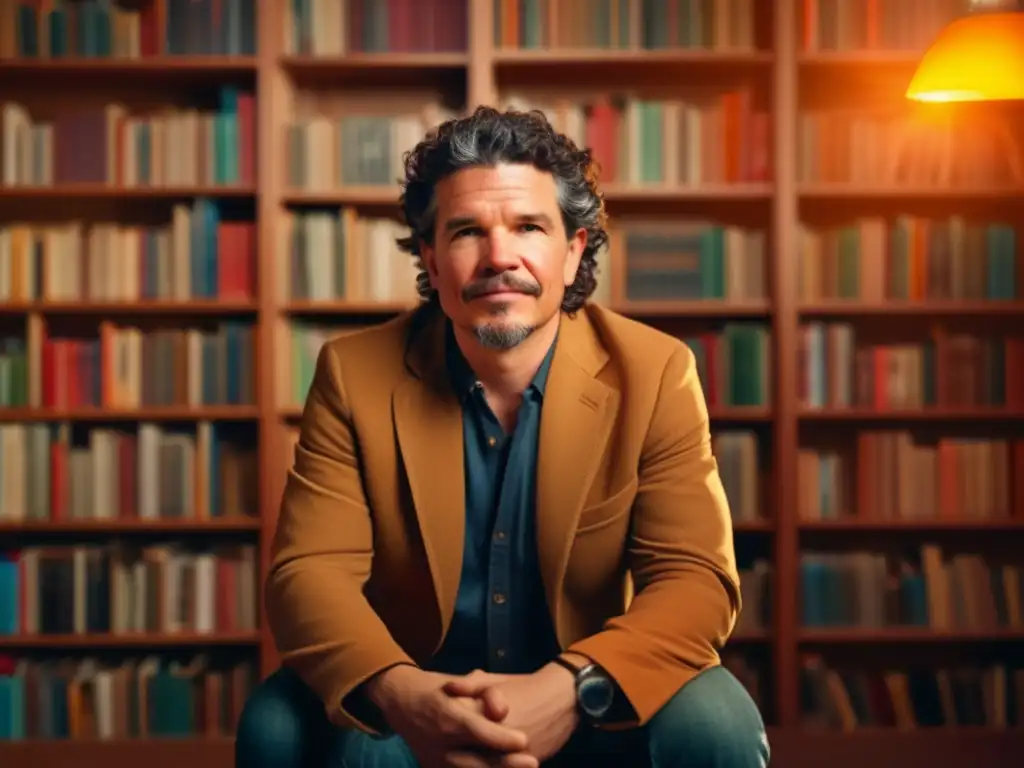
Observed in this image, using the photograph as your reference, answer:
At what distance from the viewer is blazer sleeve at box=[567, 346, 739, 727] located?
5.15ft

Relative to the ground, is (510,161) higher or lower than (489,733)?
higher

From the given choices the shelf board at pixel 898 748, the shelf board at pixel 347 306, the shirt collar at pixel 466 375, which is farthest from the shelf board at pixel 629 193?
the shirt collar at pixel 466 375

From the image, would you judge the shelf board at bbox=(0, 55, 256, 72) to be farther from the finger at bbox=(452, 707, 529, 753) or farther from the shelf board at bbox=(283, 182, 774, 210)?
the finger at bbox=(452, 707, 529, 753)

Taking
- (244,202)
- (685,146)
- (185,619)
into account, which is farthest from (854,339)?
(185,619)

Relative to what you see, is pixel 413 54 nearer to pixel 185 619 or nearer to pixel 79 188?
pixel 79 188

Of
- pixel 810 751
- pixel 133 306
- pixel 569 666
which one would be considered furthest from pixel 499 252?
pixel 810 751

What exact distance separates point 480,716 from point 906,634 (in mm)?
2352

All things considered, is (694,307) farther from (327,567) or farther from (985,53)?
(327,567)

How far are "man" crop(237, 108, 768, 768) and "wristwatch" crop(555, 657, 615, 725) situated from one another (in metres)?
0.02

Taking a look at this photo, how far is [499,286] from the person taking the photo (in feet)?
5.67

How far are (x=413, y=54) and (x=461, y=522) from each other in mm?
2063

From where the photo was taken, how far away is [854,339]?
3.81 meters

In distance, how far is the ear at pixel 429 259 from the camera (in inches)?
72.8

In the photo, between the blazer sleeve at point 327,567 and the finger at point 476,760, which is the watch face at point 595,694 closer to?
the finger at point 476,760
